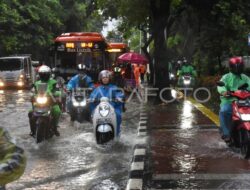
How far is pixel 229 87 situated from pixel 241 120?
107 cm

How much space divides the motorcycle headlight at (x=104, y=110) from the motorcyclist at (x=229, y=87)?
7.24 ft

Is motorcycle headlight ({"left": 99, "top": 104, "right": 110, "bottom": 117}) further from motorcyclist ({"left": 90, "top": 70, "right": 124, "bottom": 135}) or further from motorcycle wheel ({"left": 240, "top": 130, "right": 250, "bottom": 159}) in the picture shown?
motorcycle wheel ({"left": 240, "top": 130, "right": 250, "bottom": 159})

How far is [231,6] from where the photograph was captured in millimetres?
23703

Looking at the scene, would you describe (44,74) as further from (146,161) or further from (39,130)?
(146,161)

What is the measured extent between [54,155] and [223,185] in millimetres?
3561

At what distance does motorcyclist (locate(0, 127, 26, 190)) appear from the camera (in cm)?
284

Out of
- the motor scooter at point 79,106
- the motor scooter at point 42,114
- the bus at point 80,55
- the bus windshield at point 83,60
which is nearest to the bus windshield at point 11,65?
the bus at point 80,55

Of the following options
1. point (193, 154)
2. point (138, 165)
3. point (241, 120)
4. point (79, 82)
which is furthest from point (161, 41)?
point (138, 165)

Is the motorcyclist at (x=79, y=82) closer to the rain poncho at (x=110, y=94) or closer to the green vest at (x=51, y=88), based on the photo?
the green vest at (x=51, y=88)

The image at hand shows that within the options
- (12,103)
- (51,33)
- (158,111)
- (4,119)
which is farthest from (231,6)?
(51,33)

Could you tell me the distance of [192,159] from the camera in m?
8.74

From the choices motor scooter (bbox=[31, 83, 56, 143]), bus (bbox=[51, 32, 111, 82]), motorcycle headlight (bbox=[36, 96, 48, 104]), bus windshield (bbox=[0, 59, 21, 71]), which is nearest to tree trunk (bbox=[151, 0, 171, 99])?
bus (bbox=[51, 32, 111, 82])

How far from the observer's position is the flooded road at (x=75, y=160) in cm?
721

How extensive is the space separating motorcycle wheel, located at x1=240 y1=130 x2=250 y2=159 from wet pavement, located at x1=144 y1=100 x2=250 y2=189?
101 millimetres
